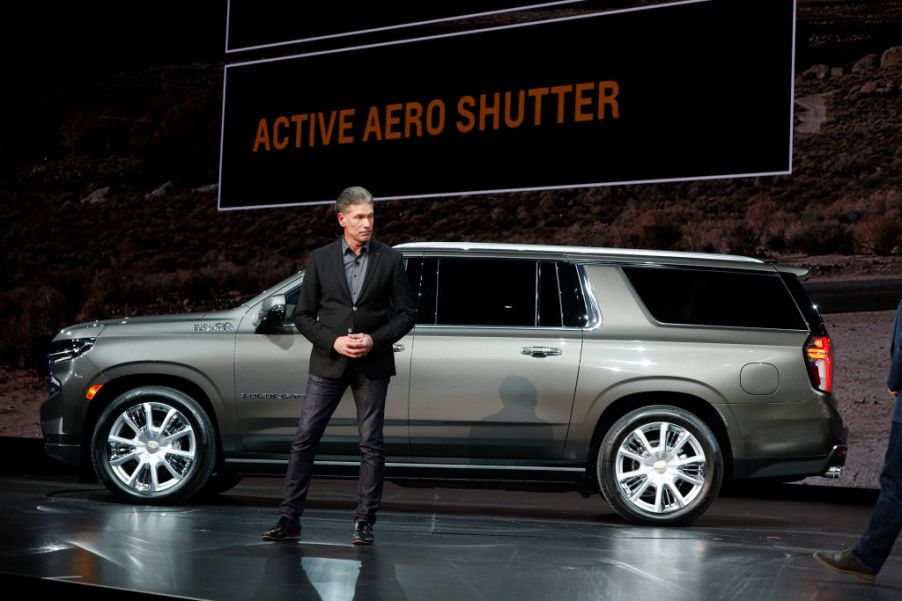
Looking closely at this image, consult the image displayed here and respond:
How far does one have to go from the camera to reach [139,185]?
56.2ft

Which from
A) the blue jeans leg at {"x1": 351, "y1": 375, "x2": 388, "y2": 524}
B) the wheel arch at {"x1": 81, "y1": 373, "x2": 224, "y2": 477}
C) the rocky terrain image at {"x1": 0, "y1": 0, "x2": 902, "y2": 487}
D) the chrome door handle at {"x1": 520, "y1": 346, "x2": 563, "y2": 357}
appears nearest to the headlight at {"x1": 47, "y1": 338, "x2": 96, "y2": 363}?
the wheel arch at {"x1": 81, "y1": 373, "x2": 224, "y2": 477}

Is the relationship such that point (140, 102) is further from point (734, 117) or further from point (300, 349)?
point (300, 349)

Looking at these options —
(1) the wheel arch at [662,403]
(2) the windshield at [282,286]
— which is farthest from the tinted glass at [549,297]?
(2) the windshield at [282,286]

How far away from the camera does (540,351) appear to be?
25.6 ft

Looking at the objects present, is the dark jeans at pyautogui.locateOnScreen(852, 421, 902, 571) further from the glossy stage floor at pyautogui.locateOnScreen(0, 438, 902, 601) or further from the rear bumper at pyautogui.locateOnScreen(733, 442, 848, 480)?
the rear bumper at pyautogui.locateOnScreen(733, 442, 848, 480)

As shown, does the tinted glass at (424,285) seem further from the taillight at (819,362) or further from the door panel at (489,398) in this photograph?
the taillight at (819,362)

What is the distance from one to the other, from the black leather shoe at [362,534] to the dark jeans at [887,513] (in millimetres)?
2527

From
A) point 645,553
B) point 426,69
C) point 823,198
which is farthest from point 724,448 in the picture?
point 426,69

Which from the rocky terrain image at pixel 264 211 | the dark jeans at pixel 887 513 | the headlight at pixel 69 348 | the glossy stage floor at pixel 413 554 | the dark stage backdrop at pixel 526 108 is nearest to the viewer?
the glossy stage floor at pixel 413 554

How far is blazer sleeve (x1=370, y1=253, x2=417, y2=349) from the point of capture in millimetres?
6379

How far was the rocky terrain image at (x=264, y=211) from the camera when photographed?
39.8 ft

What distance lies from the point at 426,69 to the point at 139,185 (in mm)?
5975

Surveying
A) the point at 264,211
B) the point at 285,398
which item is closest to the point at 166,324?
the point at 285,398

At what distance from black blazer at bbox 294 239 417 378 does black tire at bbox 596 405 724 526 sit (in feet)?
6.57
